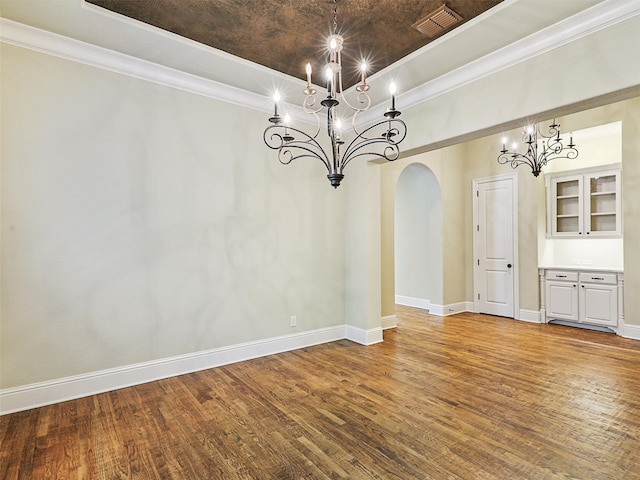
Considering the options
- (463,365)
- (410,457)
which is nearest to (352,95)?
(463,365)

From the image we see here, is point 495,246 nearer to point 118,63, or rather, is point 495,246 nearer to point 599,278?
point 599,278

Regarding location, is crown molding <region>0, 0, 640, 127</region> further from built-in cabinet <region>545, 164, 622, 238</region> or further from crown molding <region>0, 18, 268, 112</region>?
built-in cabinet <region>545, 164, 622, 238</region>

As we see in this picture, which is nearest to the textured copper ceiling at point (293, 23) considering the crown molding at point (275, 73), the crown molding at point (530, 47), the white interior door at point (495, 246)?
the crown molding at point (275, 73)

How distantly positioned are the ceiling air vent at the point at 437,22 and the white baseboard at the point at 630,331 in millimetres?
4883

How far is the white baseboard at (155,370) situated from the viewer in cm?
284

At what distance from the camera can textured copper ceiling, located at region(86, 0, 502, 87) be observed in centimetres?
260

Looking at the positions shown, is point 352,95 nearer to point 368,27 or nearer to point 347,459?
point 368,27

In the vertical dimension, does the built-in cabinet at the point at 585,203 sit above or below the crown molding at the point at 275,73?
below

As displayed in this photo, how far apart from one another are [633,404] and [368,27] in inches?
152

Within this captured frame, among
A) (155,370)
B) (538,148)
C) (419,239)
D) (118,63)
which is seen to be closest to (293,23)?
(118,63)

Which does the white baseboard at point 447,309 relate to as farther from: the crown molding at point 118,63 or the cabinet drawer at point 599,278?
the crown molding at point 118,63

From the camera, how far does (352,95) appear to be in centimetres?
416

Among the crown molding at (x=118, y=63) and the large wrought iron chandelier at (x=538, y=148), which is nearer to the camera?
the crown molding at (x=118, y=63)

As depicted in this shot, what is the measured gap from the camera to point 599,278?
5203 millimetres
